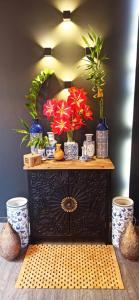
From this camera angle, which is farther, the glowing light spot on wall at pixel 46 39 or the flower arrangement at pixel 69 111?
the glowing light spot on wall at pixel 46 39

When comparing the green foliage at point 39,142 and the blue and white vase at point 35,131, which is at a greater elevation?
the blue and white vase at point 35,131

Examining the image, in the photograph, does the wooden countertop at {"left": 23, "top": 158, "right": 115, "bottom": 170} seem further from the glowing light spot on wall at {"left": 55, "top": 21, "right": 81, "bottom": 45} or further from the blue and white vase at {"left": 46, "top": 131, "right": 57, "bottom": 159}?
the glowing light spot on wall at {"left": 55, "top": 21, "right": 81, "bottom": 45}

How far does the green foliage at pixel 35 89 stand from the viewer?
7.90 ft

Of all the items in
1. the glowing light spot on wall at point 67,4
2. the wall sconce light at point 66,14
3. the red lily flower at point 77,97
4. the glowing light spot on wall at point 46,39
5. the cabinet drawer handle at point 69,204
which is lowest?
the cabinet drawer handle at point 69,204

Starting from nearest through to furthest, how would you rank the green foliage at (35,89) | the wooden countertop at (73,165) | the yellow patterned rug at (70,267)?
the yellow patterned rug at (70,267)
the wooden countertop at (73,165)
the green foliage at (35,89)

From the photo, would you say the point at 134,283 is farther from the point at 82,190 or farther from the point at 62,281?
the point at 82,190

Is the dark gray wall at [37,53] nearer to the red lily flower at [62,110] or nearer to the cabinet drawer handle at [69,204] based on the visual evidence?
the red lily flower at [62,110]

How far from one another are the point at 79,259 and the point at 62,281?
293mm

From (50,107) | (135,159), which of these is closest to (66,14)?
(50,107)

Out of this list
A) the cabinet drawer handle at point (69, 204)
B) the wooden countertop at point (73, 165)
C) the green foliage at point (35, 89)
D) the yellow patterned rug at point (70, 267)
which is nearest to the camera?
the yellow patterned rug at point (70, 267)

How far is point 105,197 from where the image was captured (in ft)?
7.48

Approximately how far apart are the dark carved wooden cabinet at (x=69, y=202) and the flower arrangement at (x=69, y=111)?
1.11 feet

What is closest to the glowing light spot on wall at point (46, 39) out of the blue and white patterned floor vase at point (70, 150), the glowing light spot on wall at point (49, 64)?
the glowing light spot on wall at point (49, 64)

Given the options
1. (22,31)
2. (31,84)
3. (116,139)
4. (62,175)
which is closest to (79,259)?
(62,175)
